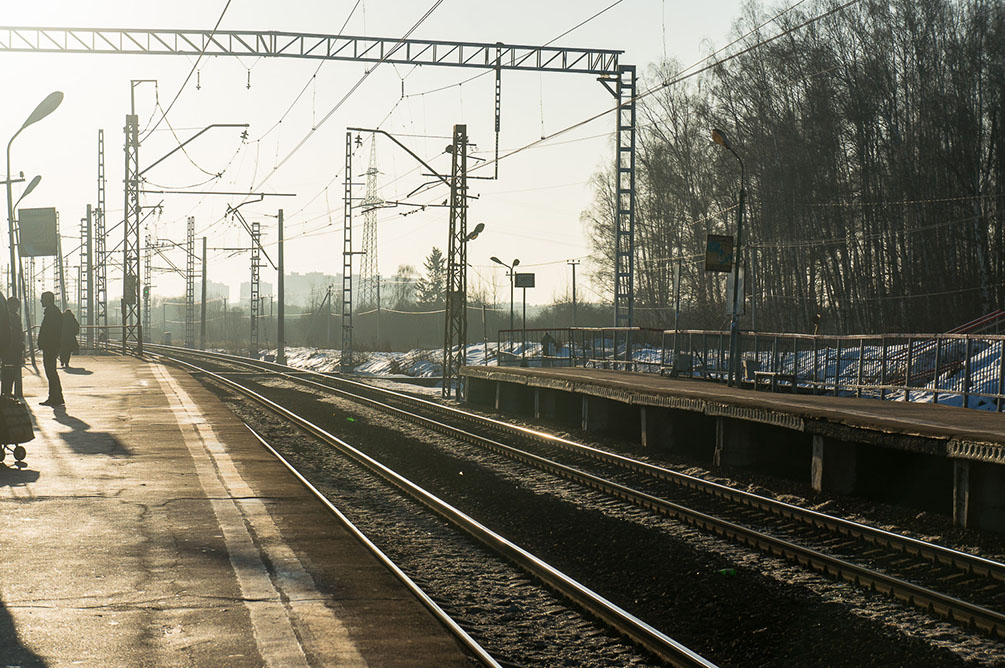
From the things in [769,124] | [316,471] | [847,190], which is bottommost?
[316,471]

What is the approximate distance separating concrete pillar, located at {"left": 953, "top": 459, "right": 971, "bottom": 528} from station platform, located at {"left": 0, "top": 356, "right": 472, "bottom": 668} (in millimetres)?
5822

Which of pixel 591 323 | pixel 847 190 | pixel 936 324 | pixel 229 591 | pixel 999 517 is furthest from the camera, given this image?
pixel 591 323

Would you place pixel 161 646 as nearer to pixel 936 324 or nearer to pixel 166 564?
pixel 166 564

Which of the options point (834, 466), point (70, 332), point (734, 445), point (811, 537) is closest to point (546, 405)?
point (734, 445)

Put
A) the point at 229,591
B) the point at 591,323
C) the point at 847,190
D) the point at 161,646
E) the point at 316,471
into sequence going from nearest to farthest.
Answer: the point at 161,646
the point at 229,591
the point at 316,471
the point at 847,190
the point at 591,323

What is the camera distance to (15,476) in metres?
12.7

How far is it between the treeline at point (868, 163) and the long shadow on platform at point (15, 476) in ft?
121

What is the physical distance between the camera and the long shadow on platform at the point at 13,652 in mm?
5746

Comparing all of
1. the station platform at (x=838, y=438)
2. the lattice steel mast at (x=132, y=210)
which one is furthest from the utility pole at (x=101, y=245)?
the station platform at (x=838, y=438)

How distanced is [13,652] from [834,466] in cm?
984

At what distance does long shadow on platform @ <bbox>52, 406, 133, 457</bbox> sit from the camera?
15.1 metres

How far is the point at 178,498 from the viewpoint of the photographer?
1147 centimetres

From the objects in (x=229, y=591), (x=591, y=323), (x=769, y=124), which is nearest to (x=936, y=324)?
(x=769, y=124)

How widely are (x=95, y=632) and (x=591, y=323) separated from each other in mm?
84151
